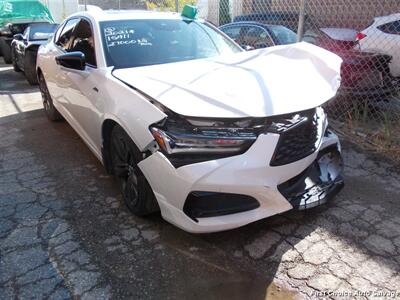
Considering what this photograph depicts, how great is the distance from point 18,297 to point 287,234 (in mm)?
1895

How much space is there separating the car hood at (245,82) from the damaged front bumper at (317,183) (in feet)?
1.81

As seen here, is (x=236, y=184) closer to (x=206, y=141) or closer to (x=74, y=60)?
(x=206, y=141)

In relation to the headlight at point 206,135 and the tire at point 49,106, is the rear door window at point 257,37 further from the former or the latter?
the headlight at point 206,135

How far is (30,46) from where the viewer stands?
27.3 feet

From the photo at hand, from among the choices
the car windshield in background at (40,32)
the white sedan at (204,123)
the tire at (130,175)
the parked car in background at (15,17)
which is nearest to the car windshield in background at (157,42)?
the white sedan at (204,123)

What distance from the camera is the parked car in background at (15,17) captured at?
36.6 ft

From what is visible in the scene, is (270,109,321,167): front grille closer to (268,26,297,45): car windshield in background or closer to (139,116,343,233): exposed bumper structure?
(139,116,343,233): exposed bumper structure

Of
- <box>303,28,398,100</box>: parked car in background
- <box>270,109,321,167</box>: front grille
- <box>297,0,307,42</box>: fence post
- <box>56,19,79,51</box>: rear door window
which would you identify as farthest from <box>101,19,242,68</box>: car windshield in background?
<box>303,28,398,100</box>: parked car in background

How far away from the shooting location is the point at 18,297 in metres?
2.45

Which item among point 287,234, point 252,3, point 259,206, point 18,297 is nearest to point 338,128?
point 287,234

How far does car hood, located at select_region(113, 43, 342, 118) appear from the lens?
2.62m

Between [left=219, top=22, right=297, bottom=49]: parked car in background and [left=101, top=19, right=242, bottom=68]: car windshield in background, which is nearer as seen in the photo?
[left=101, top=19, right=242, bottom=68]: car windshield in background

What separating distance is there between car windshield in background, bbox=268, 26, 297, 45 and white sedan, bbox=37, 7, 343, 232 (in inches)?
123

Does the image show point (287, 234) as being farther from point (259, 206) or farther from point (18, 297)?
point (18, 297)
